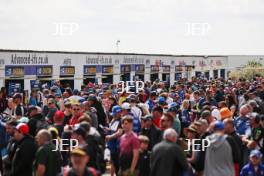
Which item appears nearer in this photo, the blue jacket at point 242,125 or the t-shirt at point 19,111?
the blue jacket at point 242,125

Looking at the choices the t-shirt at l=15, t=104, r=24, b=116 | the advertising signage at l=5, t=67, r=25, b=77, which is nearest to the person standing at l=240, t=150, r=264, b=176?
the t-shirt at l=15, t=104, r=24, b=116

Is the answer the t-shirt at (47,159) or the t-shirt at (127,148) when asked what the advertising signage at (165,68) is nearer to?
the t-shirt at (127,148)

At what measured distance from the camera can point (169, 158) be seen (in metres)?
8.27

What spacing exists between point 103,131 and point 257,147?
3567mm

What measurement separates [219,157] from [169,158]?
0.99 m

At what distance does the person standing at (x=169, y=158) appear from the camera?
8.27 m

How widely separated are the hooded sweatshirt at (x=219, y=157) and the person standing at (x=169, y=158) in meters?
0.71

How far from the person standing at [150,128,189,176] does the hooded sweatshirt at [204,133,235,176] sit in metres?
0.71

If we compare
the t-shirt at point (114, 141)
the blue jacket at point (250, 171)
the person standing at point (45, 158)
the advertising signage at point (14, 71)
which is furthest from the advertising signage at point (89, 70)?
the person standing at point (45, 158)

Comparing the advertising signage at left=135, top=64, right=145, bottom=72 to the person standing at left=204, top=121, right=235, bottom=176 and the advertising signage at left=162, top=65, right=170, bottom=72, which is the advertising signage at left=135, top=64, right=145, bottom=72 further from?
the person standing at left=204, top=121, right=235, bottom=176

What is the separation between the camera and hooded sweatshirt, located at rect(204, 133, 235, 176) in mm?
8844

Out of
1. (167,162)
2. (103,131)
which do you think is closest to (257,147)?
(167,162)

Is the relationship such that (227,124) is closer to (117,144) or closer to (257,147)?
(257,147)

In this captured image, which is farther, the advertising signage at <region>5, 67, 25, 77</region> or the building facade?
the building facade
